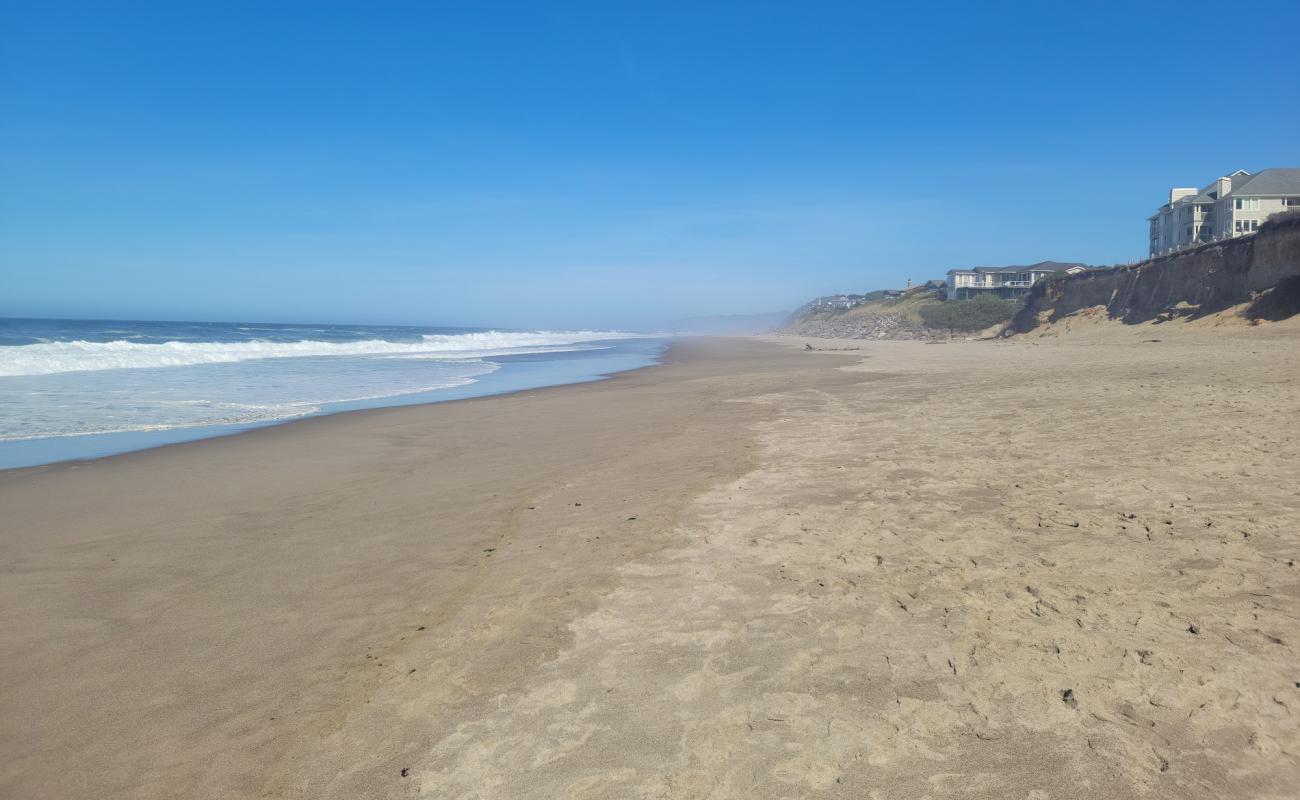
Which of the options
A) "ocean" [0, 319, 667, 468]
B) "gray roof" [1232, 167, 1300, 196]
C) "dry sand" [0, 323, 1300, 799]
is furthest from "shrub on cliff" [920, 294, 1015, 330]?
"dry sand" [0, 323, 1300, 799]

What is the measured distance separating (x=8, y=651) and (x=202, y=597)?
3.11ft

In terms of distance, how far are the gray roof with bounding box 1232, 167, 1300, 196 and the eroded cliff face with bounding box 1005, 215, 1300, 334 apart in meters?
20.6

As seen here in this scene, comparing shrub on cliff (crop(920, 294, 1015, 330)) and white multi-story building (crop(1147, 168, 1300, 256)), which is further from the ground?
white multi-story building (crop(1147, 168, 1300, 256))

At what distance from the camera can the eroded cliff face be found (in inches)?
947

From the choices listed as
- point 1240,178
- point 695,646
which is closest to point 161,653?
point 695,646

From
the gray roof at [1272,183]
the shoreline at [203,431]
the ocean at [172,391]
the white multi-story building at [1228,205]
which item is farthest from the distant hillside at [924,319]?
the shoreline at [203,431]

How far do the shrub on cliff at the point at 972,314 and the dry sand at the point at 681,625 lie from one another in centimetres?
5280

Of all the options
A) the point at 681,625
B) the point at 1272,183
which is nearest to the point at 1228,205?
the point at 1272,183

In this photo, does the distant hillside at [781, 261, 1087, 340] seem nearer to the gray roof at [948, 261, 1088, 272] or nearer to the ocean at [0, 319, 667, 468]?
the gray roof at [948, 261, 1088, 272]

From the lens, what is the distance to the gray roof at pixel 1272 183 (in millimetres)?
50812

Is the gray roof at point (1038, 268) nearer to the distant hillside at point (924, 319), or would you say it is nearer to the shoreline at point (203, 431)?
the distant hillside at point (924, 319)

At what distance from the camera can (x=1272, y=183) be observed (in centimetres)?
5156

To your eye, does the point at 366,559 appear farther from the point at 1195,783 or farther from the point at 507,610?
the point at 1195,783

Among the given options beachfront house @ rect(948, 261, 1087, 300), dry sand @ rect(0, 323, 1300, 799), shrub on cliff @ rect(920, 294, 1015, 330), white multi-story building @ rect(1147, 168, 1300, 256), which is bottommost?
dry sand @ rect(0, 323, 1300, 799)
